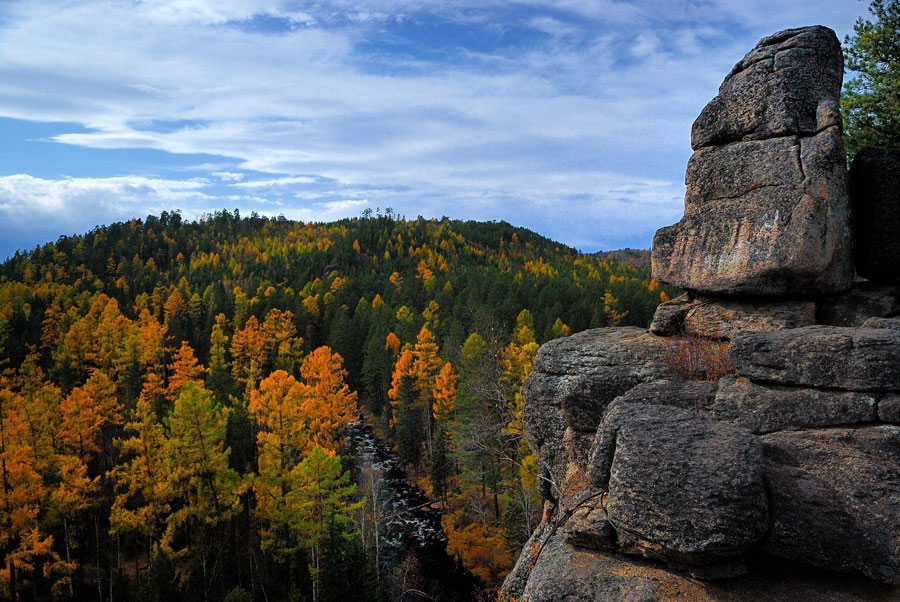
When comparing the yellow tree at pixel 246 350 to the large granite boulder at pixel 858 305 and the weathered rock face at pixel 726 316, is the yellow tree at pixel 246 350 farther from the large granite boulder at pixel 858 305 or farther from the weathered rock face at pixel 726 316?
the large granite boulder at pixel 858 305

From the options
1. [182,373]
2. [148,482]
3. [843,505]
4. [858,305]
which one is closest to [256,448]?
[182,373]

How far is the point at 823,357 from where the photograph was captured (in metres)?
9.05

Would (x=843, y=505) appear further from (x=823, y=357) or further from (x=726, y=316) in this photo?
(x=726, y=316)

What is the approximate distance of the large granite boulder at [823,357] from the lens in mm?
8609

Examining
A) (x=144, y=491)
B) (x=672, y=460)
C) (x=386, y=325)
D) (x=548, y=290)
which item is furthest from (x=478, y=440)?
(x=548, y=290)

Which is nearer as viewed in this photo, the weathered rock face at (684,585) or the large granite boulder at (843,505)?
the large granite boulder at (843,505)

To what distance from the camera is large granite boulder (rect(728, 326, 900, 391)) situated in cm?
861

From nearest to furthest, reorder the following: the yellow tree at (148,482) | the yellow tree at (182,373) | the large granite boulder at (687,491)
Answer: the large granite boulder at (687,491), the yellow tree at (148,482), the yellow tree at (182,373)

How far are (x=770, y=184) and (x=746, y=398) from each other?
209 inches

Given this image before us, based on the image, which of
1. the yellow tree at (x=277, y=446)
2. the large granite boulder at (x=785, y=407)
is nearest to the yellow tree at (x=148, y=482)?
the yellow tree at (x=277, y=446)

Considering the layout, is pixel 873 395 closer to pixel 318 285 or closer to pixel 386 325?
pixel 386 325

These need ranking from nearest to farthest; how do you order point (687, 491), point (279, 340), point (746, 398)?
1. point (687, 491)
2. point (746, 398)
3. point (279, 340)

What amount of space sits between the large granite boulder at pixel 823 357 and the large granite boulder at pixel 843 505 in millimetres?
809

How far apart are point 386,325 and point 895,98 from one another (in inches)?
2171
